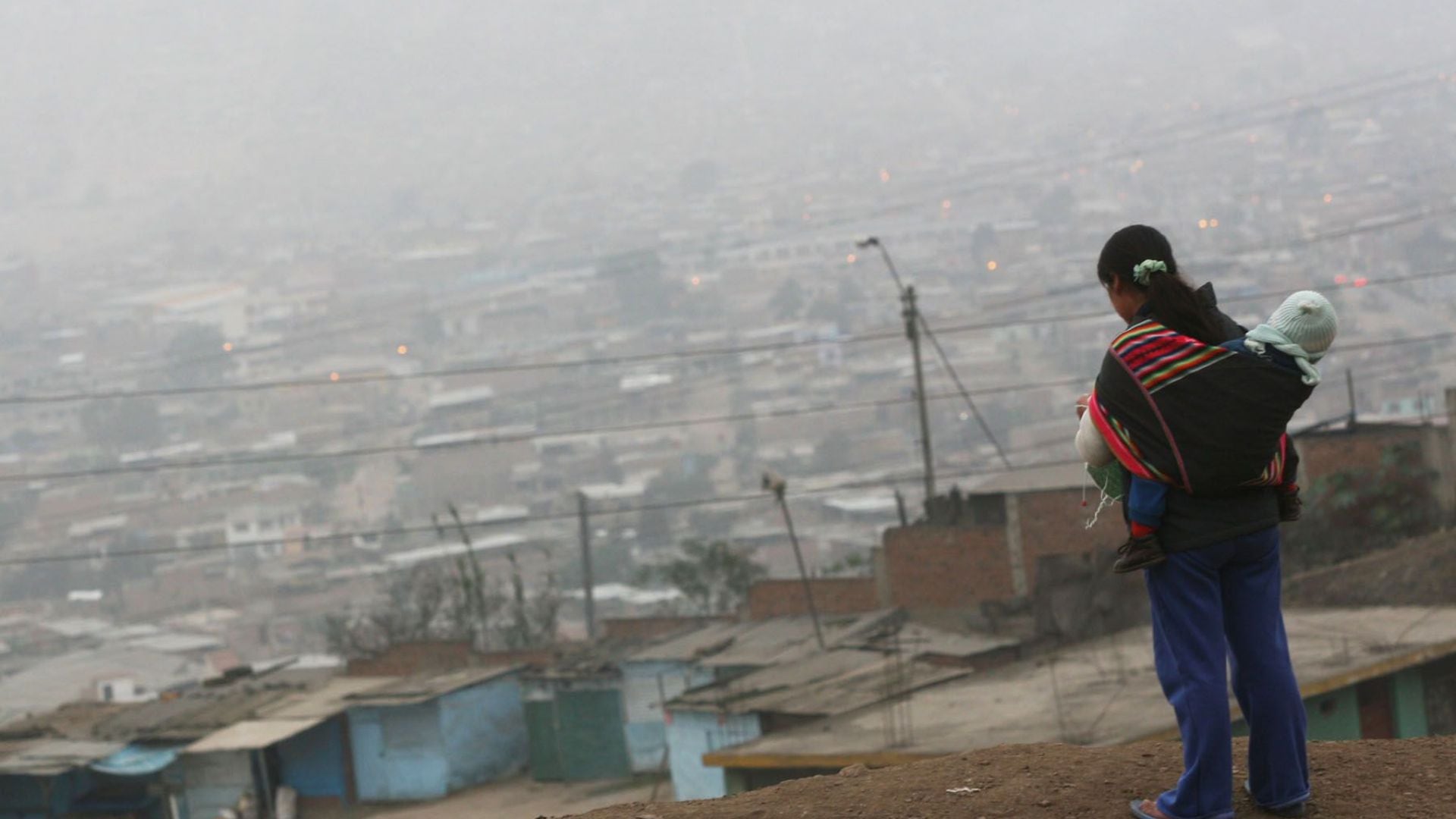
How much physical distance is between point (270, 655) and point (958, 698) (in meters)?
34.3

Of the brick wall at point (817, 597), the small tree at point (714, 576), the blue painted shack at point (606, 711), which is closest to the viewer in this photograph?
the blue painted shack at point (606, 711)

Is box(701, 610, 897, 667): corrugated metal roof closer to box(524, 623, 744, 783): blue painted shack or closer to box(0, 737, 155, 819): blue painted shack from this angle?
box(524, 623, 744, 783): blue painted shack

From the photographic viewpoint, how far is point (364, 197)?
131 metres

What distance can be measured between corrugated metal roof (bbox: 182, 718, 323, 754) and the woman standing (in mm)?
19784

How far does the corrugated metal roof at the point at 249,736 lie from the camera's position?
2155 cm

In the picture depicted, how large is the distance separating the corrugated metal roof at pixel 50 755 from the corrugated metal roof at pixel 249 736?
4.43 feet

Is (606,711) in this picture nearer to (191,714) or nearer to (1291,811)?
(191,714)

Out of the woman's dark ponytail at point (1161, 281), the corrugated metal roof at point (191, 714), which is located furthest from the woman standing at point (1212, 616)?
the corrugated metal roof at point (191, 714)

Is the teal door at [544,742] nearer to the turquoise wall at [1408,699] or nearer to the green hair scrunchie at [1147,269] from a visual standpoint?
Answer: the turquoise wall at [1408,699]

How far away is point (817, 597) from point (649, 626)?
136 inches

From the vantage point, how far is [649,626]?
26.5 m

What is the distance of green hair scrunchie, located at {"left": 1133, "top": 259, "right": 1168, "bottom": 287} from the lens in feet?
11.4

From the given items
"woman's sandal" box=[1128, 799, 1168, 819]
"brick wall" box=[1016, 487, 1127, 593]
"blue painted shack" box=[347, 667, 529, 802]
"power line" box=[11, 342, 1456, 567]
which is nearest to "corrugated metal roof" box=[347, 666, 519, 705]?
"blue painted shack" box=[347, 667, 529, 802]

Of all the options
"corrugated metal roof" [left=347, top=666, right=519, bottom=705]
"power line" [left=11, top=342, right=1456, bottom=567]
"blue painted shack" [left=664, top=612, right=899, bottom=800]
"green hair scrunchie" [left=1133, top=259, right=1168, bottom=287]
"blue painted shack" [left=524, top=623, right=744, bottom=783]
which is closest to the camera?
"green hair scrunchie" [left=1133, top=259, right=1168, bottom=287]
